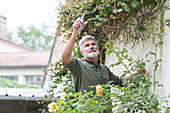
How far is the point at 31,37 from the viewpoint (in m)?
38.5

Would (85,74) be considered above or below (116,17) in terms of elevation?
below

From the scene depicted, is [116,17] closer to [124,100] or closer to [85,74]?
[85,74]

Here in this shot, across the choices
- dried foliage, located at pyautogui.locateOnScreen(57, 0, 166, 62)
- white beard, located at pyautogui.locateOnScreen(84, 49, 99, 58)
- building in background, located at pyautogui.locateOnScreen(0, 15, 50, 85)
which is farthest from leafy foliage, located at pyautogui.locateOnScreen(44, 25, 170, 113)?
building in background, located at pyautogui.locateOnScreen(0, 15, 50, 85)

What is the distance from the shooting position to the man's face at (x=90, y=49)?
3176 millimetres

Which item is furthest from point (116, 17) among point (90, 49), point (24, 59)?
point (24, 59)

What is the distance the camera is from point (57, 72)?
15.1 ft

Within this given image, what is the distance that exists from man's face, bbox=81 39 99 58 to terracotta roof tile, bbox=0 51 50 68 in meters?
16.2

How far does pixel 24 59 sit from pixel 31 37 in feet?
57.8

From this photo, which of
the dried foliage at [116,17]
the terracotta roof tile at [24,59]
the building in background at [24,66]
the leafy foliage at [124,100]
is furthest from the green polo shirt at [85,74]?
the terracotta roof tile at [24,59]

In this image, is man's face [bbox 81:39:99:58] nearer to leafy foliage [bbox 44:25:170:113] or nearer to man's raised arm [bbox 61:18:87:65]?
man's raised arm [bbox 61:18:87:65]

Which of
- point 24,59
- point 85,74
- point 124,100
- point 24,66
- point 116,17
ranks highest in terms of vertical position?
point 24,59

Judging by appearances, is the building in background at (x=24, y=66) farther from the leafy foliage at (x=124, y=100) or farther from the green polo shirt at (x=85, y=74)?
the leafy foliage at (x=124, y=100)

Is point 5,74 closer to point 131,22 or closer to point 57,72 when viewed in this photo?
point 57,72

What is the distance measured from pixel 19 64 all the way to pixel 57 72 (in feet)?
51.4
